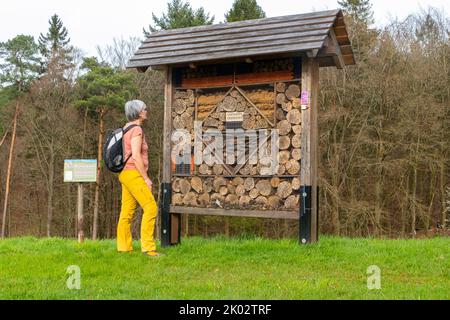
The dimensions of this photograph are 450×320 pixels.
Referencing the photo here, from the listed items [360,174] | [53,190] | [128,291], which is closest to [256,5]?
[360,174]

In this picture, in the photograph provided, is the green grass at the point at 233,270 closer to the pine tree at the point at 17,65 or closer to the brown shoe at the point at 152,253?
the brown shoe at the point at 152,253

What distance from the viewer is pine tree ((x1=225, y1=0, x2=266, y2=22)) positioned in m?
29.3

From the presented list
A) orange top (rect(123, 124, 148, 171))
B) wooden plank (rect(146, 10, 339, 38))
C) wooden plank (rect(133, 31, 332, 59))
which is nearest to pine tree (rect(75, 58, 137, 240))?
wooden plank (rect(146, 10, 339, 38))

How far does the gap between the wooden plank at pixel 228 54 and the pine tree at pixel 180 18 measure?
2024cm

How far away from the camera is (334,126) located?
22422 mm

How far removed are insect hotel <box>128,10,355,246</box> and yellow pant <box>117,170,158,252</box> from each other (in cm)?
117

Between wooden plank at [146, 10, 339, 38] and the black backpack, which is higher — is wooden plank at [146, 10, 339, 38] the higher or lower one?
the higher one

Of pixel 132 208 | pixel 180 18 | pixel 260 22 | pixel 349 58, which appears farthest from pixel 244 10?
pixel 132 208

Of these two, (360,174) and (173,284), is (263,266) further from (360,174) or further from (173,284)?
(360,174)

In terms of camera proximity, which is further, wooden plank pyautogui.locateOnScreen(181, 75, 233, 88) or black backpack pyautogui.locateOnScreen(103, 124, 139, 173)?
wooden plank pyautogui.locateOnScreen(181, 75, 233, 88)

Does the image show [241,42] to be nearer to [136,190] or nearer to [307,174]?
[307,174]

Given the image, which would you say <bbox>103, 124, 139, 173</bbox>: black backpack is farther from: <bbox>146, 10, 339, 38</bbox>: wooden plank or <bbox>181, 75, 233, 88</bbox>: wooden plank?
<bbox>146, 10, 339, 38</bbox>: wooden plank

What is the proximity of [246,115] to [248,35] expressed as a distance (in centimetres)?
142

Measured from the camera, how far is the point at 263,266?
7.13m
